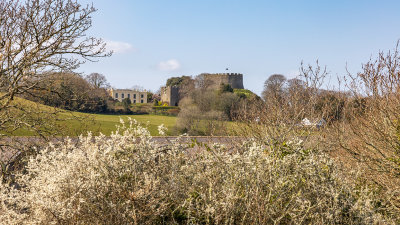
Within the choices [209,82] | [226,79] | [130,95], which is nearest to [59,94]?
[209,82]

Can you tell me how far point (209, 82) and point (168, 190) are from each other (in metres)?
62.2

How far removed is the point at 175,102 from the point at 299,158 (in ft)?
200

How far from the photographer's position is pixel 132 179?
3141mm

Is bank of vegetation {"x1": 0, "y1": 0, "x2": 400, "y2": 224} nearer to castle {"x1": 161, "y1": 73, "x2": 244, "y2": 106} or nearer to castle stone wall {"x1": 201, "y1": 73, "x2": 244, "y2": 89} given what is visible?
castle {"x1": 161, "y1": 73, "x2": 244, "y2": 106}

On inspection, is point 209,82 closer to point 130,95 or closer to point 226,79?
point 226,79

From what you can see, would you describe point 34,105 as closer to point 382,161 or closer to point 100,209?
point 100,209

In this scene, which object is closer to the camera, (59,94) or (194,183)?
(194,183)

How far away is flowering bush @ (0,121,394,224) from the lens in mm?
2895

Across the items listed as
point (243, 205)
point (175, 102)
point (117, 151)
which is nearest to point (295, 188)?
point (243, 205)

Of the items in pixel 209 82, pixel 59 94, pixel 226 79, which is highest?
pixel 226 79

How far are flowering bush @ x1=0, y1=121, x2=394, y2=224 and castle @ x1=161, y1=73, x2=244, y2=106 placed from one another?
56.7 metres

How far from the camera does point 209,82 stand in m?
65.0

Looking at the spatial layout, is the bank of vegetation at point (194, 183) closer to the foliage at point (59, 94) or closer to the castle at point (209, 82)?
the foliage at point (59, 94)

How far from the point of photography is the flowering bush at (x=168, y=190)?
114 inches
